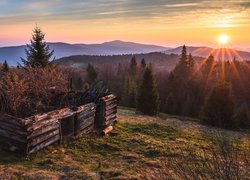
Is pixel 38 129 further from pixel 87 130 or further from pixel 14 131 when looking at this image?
pixel 87 130

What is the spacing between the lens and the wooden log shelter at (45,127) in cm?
897

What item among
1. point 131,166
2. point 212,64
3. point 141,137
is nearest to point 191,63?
point 212,64

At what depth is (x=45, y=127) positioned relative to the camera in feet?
31.8

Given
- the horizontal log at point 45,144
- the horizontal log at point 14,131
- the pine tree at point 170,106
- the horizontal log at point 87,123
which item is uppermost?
the horizontal log at point 14,131

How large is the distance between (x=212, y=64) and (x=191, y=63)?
894 centimetres

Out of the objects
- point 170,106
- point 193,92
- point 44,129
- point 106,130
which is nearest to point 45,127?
point 44,129

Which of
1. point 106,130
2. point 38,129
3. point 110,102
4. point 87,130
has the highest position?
point 110,102

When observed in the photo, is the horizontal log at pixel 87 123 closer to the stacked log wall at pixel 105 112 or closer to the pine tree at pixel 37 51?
the stacked log wall at pixel 105 112

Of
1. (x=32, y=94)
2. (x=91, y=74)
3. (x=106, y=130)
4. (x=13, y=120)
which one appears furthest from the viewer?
(x=91, y=74)

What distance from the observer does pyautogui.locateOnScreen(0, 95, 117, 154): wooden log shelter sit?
29.4 ft

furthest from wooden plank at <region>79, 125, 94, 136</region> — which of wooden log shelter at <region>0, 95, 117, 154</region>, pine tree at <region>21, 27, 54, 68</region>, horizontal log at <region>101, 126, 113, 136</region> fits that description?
pine tree at <region>21, 27, 54, 68</region>

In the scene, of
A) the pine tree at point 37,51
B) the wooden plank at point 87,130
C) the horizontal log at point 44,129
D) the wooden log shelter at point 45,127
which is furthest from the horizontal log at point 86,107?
the pine tree at point 37,51

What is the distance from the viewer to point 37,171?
8.00m

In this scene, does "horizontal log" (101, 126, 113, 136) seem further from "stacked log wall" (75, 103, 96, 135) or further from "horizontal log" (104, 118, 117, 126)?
"stacked log wall" (75, 103, 96, 135)
